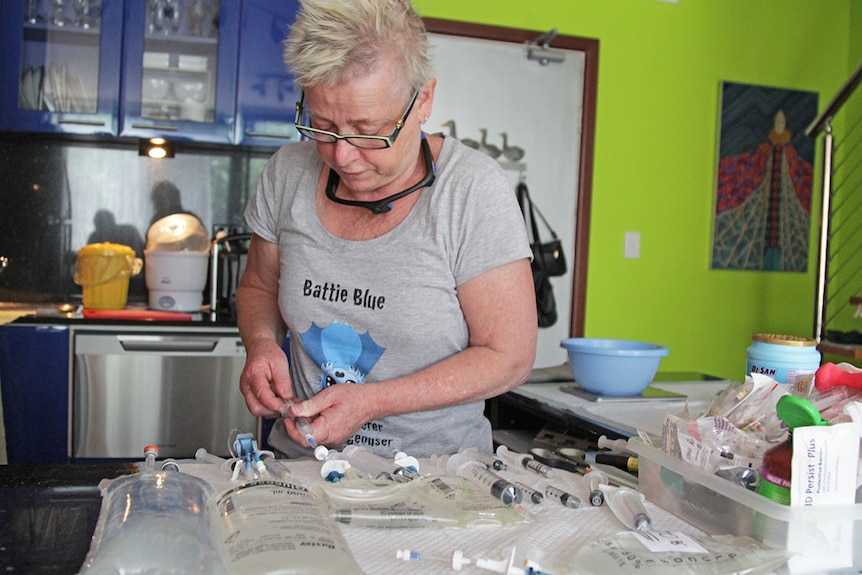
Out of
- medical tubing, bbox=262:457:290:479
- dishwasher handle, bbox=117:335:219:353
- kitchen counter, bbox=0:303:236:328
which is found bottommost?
dishwasher handle, bbox=117:335:219:353

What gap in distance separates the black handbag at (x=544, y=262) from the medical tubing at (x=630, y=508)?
2371 millimetres

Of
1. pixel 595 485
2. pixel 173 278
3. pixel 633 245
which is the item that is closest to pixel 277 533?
pixel 595 485

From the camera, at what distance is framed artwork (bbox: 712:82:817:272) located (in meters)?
3.61

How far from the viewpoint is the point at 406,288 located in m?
1.27

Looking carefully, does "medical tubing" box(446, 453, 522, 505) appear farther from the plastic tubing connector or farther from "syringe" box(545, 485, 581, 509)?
the plastic tubing connector

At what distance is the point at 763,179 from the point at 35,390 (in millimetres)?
3010

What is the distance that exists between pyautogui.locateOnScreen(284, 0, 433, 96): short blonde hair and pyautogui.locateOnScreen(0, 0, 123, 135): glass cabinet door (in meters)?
1.98

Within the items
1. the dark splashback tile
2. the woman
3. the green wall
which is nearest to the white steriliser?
the dark splashback tile

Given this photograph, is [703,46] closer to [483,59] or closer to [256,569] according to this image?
[483,59]

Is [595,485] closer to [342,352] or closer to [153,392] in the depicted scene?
[342,352]

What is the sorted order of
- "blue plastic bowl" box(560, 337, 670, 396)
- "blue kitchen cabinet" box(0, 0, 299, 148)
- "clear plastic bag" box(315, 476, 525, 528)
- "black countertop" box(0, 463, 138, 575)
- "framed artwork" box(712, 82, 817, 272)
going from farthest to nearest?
"framed artwork" box(712, 82, 817, 272), "blue kitchen cabinet" box(0, 0, 299, 148), "blue plastic bowl" box(560, 337, 670, 396), "clear plastic bag" box(315, 476, 525, 528), "black countertop" box(0, 463, 138, 575)

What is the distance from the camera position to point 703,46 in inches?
140

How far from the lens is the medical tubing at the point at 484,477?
3.05 feet

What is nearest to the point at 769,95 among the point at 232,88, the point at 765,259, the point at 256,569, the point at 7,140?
the point at 765,259
